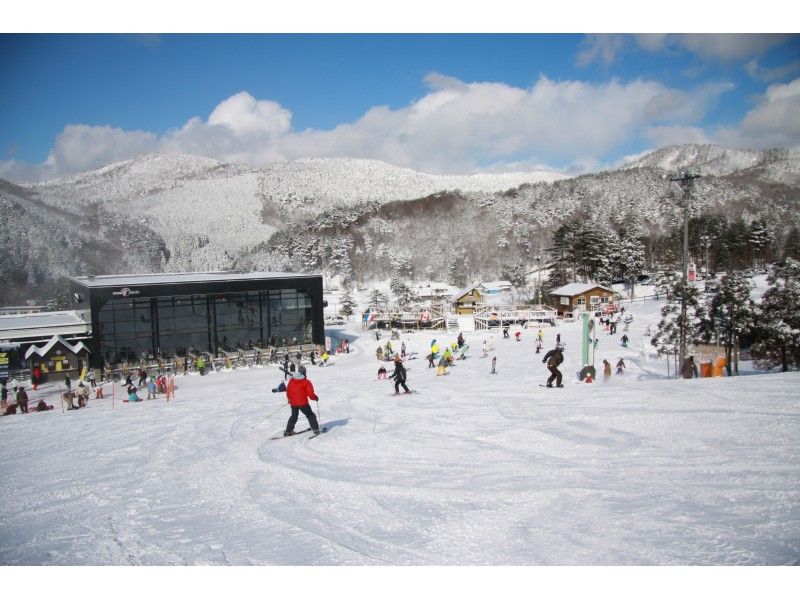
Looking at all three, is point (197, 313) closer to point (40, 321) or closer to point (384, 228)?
point (40, 321)

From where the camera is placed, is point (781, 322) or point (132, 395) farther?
point (781, 322)

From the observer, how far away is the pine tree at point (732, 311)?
18.5 meters

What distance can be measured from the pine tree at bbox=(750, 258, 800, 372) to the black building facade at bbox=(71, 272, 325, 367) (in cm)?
2145

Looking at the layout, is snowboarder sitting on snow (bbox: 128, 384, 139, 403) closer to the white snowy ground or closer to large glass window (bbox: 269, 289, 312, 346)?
the white snowy ground

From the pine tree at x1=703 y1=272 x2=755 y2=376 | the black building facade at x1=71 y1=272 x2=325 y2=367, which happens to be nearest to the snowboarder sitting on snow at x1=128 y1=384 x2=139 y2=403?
the black building facade at x1=71 y1=272 x2=325 y2=367

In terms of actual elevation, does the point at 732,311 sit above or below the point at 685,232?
below

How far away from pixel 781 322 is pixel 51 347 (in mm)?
29275

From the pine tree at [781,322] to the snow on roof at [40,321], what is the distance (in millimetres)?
30282

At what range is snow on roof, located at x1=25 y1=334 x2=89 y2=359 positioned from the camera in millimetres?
22203

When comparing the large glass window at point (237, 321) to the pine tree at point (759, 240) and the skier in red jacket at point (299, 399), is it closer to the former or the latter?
the skier in red jacket at point (299, 399)

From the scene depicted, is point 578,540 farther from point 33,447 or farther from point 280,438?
point 33,447

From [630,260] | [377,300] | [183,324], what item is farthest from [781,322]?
[377,300]

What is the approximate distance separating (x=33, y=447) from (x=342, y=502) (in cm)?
644

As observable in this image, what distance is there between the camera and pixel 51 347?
74.2ft
